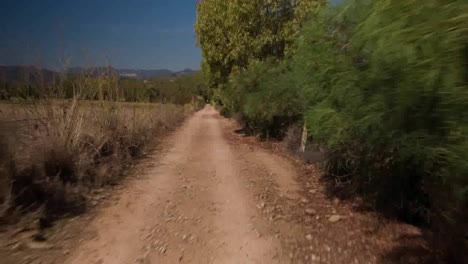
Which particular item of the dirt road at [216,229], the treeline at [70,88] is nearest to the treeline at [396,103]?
the dirt road at [216,229]

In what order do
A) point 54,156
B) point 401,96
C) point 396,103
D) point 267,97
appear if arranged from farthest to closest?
point 267,97 → point 54,156 → point 396,103 → point 401,96

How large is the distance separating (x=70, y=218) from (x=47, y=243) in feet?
2.68

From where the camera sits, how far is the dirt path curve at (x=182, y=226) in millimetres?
4461

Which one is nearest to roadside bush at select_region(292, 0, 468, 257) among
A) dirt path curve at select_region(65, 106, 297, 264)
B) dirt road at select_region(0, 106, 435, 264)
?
dirt road at select_region(0, 106, 435, 264)

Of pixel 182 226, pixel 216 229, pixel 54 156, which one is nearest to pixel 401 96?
pixel 216 229

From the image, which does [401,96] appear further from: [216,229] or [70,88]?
[70,88]

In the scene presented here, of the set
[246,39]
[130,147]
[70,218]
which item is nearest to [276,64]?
[246,39]

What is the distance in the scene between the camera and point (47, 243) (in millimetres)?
4543

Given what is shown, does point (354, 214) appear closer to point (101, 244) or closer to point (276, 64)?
point (101, 244)

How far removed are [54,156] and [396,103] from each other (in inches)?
224

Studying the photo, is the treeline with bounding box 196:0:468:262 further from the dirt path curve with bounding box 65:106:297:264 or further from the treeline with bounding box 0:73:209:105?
the treeline with bounding box 0:73:209:105

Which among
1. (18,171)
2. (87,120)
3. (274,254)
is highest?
(87,120)

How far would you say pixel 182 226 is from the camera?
5395mm

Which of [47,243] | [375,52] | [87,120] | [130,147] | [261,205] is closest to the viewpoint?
[375,52]
